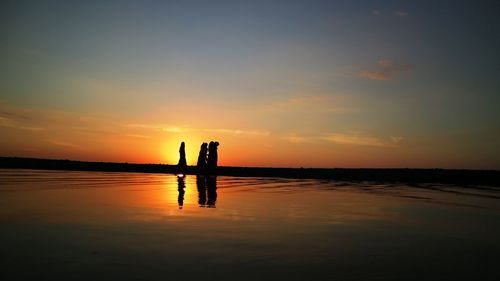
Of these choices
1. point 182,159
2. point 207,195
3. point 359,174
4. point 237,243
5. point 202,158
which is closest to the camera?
point 237,243

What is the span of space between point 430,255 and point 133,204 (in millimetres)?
11226

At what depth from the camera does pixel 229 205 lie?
52.1 ft

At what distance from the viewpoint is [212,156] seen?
215ft

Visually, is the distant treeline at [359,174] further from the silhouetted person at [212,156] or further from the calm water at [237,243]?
the calm water at [237,243]

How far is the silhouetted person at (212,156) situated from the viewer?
64875mm

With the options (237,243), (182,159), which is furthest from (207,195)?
(182,159)

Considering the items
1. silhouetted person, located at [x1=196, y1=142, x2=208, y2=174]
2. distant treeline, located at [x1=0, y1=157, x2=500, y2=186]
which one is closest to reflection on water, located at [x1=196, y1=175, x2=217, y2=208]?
distant treeline, located at [x1=0, y1=157, x2=500, y2=186]

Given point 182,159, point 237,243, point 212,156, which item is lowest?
point 237,243

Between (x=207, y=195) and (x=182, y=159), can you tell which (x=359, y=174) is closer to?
(x=182, y=159)

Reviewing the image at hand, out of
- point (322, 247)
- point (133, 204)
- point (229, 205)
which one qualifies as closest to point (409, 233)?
point (322, 247)

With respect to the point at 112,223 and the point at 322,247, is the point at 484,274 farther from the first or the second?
the point at 112,223

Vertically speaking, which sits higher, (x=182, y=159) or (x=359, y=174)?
(x=182, y=159)

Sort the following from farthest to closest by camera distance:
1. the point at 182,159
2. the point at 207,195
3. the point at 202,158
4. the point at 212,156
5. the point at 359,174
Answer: the point at 359,174, the point at 182,159, the point at 202,158, the point at 212,156, the point at 207,195

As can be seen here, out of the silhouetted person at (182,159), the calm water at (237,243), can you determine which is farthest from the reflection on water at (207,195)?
the silhouetted person at (182,159)
